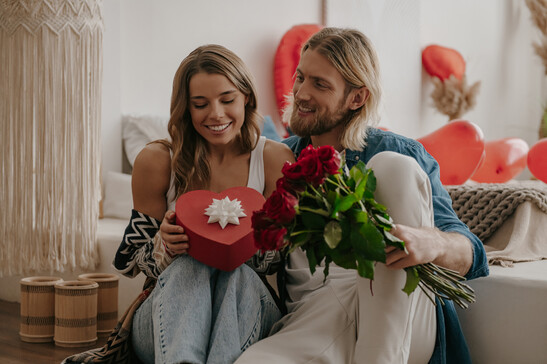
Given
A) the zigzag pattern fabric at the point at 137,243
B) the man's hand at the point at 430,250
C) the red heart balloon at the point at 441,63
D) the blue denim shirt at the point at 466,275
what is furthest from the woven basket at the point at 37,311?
the red heart balloon at the point at 441,63

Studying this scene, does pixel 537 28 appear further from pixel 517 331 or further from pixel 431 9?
pixel 517 331

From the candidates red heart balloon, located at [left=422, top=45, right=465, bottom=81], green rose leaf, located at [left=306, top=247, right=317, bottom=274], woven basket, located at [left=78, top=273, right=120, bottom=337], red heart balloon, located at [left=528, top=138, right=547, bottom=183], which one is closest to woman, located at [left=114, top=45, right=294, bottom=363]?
green rose leaf, located at [left=306, top=247, right=317, bottom=274]

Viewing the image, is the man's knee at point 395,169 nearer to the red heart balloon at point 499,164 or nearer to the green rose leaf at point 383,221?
the green rose leaf at point 383,221

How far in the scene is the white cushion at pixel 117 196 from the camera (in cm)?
291

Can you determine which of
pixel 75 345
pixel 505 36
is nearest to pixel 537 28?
pixel 505 36

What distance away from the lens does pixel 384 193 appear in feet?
4.38

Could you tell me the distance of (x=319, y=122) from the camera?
5.93ft

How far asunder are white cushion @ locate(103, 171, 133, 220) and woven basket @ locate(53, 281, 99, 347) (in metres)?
0.80

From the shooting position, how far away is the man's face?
1809mm

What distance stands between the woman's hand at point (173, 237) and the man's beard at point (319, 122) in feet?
1.66

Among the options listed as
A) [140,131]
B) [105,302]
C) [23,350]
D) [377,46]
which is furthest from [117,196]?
[377,46]

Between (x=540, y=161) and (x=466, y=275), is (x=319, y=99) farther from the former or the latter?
(x=540, y=161)

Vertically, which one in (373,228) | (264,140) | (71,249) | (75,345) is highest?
(264,140)

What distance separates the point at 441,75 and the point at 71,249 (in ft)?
10.8
